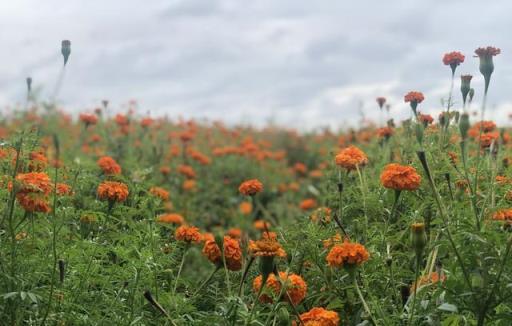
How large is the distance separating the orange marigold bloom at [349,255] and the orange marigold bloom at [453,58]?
4.80ft

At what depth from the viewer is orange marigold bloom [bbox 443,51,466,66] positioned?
321 centimetres

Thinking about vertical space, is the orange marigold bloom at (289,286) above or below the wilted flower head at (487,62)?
below

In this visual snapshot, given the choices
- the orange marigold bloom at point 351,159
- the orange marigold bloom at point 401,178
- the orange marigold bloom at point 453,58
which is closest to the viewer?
the orange marigold bloom at point 401,178

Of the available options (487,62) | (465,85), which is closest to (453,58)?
(465,85)

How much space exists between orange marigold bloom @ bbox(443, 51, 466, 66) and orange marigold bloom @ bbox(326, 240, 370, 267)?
1462 millimetres

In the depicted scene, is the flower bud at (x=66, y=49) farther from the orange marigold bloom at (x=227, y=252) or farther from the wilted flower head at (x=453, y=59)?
the wilted flower head at (x=453, y=59)

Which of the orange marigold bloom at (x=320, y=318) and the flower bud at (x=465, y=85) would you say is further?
the flower bud at (x=465, y=85)

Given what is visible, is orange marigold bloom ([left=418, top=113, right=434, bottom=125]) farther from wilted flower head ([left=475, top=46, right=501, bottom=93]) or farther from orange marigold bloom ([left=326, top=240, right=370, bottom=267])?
orange marigold bloom ([left=326, top=240, right=370, bottom=267])

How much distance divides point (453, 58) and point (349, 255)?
1495 mm

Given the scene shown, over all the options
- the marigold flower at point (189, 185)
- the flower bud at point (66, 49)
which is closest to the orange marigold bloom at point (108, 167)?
the flower bud at point (66, 49)

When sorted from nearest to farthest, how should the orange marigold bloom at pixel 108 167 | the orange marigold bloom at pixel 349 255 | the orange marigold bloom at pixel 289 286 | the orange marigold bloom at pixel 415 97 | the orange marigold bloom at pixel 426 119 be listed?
the orange marigold bloom at pixel 349 255
the orange marigold bloom at pixel 289 286
the orange marigold bloom at pixel 415 97
the orange marigold bloom at pixel 426 119
the orange marigold bloom at pixel 108 167

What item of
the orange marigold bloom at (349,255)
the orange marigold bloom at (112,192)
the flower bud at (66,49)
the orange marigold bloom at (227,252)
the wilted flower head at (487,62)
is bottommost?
the orange marigold bloom at (227,252)

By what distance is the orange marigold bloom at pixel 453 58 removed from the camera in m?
3.21

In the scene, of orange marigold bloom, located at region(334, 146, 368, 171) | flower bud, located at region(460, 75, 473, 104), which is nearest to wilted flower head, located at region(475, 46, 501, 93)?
flower bud, located at region(460, 75, 473, 104)
